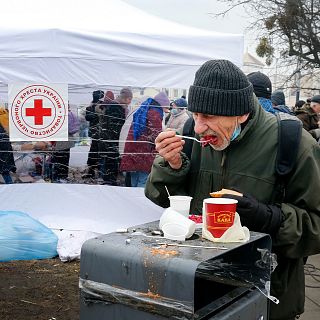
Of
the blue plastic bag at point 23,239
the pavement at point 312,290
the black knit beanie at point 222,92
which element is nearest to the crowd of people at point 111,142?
the blue plastic bag at point 23,239

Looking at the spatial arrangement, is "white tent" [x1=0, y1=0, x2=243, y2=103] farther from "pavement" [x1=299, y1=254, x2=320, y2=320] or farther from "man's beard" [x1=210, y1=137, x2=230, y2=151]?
"man's beard" [x1=210, y1=137, x2=230, y2=151]

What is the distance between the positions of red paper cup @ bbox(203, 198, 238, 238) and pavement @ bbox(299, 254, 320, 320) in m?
3.06

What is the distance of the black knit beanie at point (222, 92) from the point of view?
1707 mm

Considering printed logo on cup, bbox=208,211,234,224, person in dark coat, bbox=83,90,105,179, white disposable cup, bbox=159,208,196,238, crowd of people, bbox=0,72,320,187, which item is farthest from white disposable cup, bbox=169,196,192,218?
person in dark coat, bbox=83,90,105,179

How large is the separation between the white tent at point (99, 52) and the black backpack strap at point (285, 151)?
4185mm

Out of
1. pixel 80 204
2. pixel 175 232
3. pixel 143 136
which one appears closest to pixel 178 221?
pixel 175 232

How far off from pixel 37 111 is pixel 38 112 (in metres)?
0.02

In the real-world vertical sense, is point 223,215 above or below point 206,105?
below

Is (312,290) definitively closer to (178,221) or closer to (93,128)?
(93,128)

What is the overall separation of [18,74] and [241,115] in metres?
4.59

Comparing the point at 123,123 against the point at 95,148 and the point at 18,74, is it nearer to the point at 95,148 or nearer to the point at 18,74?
the point at 95,148

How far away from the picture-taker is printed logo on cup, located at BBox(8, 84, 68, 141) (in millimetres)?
5844

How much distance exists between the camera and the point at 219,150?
6.07ft

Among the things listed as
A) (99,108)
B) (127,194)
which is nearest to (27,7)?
(99,108)
